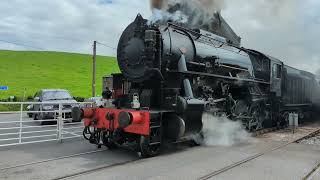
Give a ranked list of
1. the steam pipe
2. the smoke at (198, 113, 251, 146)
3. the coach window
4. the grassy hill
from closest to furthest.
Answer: the steam pipe → the smoke at (198, 113, 251, 146) → the coach window → the grassy hill

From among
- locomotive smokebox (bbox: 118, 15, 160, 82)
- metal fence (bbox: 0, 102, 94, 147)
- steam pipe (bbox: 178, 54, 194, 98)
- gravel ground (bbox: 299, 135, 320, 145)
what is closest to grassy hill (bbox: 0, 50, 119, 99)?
metal fence (bbox: 0, 102, 94, 147)

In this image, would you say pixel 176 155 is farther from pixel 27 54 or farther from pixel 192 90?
pixel 27 54

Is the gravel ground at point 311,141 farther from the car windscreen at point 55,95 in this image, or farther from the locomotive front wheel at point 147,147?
the car windscreen at point 55,95

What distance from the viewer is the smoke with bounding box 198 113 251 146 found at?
10.6 metres

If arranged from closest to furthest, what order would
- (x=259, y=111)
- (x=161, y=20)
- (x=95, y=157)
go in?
(x=95, y=157) < (x=161, y=20) < (x=259, y=111)

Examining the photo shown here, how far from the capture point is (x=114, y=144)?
988 centimetres

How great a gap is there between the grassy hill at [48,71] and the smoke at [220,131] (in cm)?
3415

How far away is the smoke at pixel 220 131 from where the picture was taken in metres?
10.6

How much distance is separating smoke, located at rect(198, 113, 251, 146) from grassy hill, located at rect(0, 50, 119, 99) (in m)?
34.1

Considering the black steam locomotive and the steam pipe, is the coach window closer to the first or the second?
the black steam locomotive

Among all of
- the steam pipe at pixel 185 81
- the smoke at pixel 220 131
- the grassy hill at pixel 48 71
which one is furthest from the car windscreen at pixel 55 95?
the grassy hill at pixel 48 71

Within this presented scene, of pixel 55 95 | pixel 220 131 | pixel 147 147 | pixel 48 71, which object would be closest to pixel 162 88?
pixel 147 147

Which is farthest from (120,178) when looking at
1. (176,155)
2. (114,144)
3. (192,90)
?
(192,90)

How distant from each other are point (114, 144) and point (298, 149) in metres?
5.17
